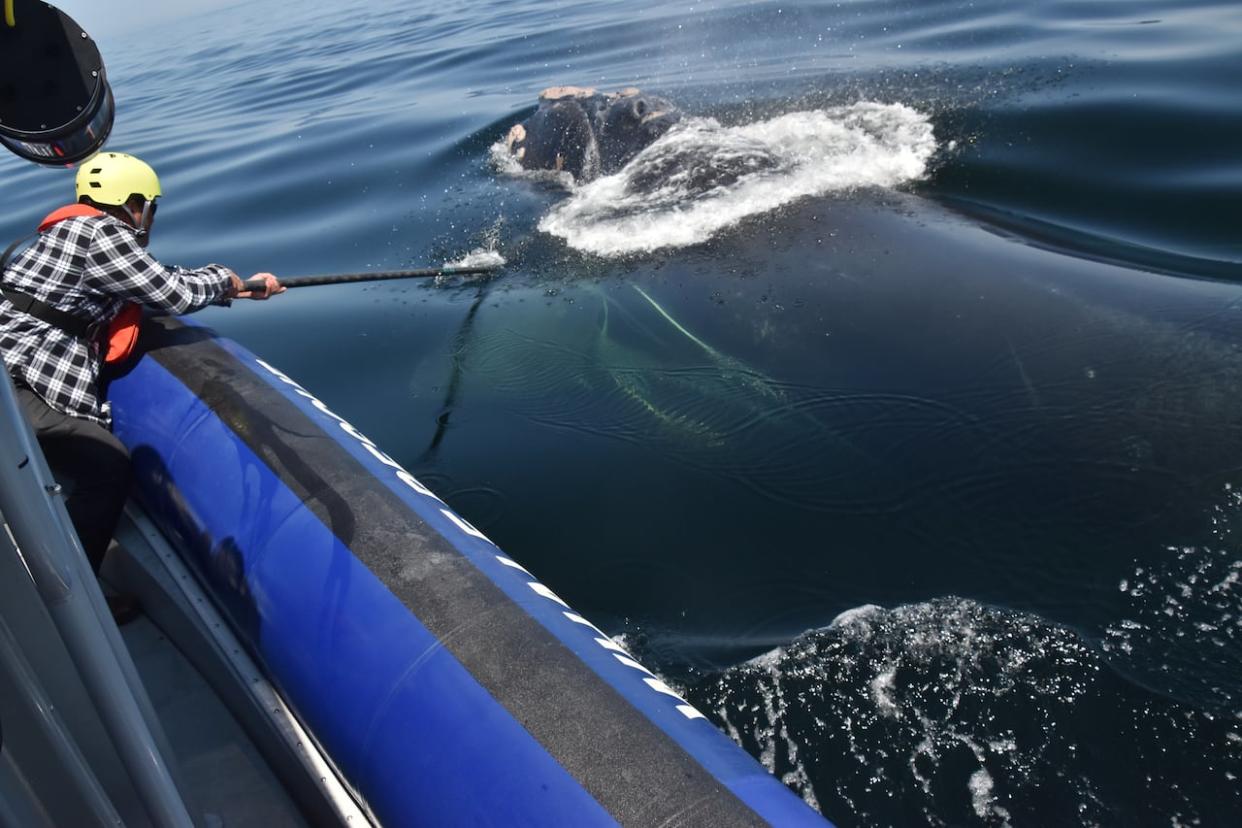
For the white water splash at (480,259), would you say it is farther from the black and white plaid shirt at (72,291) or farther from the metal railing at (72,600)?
the metal railing at (72,600)

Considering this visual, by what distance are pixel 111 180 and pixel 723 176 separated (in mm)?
5234

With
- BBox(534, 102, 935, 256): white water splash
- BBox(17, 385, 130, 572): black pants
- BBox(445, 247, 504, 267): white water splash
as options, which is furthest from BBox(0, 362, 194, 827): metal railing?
BBox(445, 247, 504, 267): white water splash

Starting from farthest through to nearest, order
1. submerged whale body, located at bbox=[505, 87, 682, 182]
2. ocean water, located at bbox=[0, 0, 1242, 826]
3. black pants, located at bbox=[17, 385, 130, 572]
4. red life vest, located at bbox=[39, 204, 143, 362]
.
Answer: submerged whale body, located at bbox=[505, 87, 682, 182] < red life vest, located at bbox=[39, 204, 143, 362] < black pants, located at bbox=[17, 385, 130, 572] < ocean water, located at bbox=[0, 0, 1242, 826]

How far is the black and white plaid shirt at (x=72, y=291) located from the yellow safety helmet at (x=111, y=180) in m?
0.17

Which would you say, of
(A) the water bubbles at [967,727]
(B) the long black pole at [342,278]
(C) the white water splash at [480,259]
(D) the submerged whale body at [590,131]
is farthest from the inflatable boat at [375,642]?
(D) the submerged whale body at [590,131]

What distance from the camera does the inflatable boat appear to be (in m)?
2.50

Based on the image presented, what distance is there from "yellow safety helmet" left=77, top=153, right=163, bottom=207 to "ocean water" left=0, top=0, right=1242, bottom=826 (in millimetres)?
2240

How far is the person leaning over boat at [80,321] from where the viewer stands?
14.1 feet

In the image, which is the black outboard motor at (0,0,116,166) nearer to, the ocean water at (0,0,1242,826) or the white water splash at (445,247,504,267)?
the ocean water at (0,0,1242,826)

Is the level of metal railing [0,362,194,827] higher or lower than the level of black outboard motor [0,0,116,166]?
lower

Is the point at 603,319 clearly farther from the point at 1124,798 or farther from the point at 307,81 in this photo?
the point at 307,81

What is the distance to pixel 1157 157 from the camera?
8.83 m

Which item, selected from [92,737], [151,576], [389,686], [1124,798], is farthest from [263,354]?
[1124,798]

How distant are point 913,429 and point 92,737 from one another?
419 centimetres
